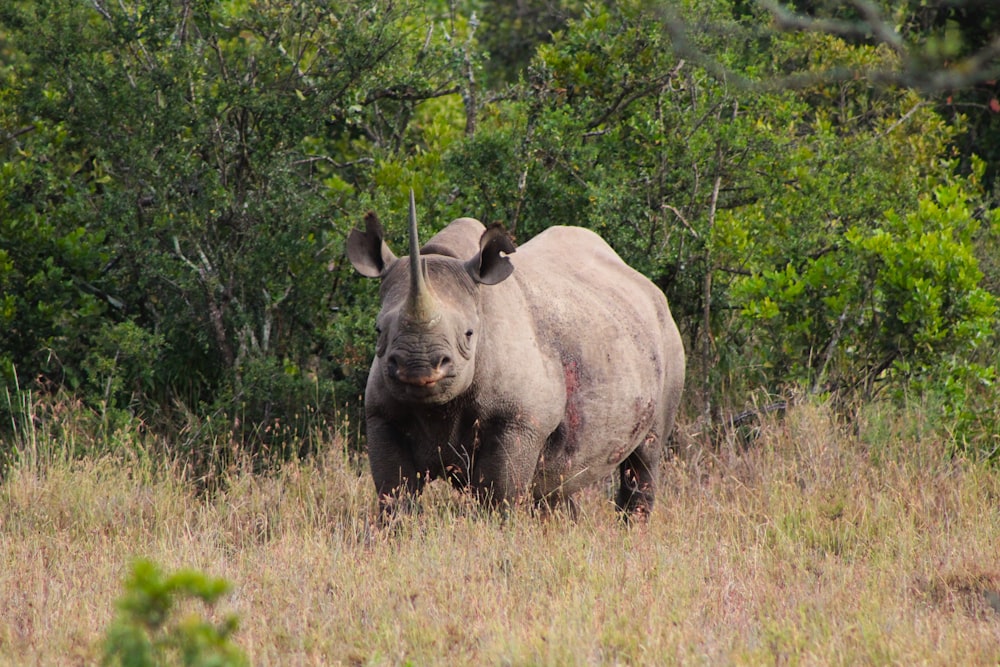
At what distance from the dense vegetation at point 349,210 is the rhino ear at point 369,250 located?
6.99ft

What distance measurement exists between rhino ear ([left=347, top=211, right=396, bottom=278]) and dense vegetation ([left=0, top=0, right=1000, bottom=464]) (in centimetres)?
213

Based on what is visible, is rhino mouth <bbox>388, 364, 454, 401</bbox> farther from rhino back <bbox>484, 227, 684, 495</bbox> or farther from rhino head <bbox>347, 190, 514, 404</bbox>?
rhino back <bbox>484, 227, 684, 495</bbox>

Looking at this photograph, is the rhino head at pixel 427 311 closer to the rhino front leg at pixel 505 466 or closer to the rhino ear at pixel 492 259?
the rhino ear at pixel 492 259

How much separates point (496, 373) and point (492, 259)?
1.77 ft

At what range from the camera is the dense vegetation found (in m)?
8.82

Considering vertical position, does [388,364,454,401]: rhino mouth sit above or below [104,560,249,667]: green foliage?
below

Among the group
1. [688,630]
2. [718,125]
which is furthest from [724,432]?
[688,630]

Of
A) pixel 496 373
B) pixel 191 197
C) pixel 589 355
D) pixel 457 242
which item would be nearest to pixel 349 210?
pixel 191 197

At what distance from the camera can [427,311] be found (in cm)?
594

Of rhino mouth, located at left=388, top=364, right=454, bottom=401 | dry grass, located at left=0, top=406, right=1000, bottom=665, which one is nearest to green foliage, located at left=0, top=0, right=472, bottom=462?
dry grass, located at left=0, top=406, right=1000, bottom=665

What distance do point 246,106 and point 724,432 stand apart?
149 inches

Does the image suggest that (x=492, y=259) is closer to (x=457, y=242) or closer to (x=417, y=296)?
(x=457, y=242)

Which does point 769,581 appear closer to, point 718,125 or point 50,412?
point 718,125

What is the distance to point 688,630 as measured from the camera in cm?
507
